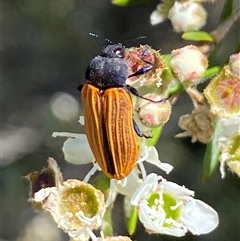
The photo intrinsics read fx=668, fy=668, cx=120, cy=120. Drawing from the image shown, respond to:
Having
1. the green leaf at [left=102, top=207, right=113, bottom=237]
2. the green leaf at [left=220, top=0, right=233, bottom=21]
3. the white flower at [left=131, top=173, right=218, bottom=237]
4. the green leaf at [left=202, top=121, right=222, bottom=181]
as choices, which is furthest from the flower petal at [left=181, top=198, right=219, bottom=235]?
the green leaf at [left=220, top=0, right=233, bottom=21]

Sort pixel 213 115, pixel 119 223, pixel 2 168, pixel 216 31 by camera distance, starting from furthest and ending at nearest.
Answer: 1. pixel 2 168
2. pixel 119 223
3. pixel 216 31
4. pixel 213 115

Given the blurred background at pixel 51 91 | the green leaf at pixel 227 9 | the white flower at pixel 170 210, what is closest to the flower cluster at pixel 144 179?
the white flower at pixel 170 210

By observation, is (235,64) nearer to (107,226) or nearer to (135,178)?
(135,178)

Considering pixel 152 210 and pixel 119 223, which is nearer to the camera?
pixel 152 210

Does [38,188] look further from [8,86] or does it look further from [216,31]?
[8,86]

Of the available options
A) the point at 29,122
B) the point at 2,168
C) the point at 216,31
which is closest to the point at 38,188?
A: the point at 216,31

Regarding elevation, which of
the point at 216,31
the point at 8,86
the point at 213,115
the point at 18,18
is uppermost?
the point at 216,31

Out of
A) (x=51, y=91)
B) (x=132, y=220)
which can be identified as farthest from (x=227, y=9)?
(x=51, y=91)

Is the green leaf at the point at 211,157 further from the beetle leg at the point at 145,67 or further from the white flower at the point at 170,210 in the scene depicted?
the beetle leg at the point at 145,67
